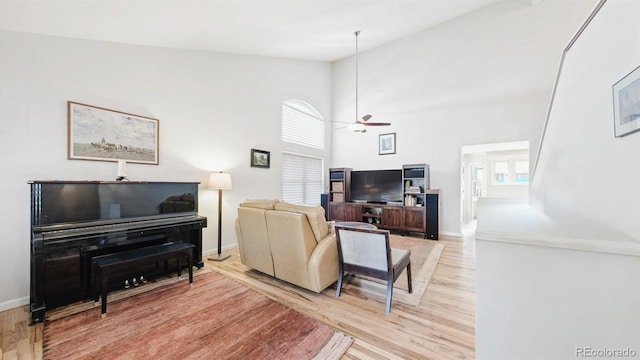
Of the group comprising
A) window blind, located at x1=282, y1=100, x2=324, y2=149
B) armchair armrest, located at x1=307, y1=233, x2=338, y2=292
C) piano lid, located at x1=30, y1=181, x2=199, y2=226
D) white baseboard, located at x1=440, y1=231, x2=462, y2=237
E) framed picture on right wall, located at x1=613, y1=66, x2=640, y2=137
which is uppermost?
window blind, located at x1=282, y1=100, x2=324, y2=149

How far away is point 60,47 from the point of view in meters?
2.50

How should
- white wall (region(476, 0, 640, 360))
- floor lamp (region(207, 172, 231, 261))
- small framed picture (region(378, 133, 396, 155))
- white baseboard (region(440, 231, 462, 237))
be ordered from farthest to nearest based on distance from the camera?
small framed picture (region(378, 133, 396, 155)), white baseboard (region(440, 231, 462, 237)), floor lamp (region(207, 172, 231, 261)), white wall (region(476, 0, 640, 360))

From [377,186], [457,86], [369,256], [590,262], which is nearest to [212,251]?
[369,256]

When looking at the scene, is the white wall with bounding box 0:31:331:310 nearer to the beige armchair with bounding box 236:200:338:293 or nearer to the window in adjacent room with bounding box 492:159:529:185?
the beige armchair with bounding box 236:200:338:293

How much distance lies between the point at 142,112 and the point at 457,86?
19.4ft

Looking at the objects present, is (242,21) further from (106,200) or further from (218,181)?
(106,200)

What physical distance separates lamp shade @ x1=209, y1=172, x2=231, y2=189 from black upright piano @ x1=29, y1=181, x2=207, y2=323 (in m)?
0.59

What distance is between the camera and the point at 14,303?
2227 millimetres

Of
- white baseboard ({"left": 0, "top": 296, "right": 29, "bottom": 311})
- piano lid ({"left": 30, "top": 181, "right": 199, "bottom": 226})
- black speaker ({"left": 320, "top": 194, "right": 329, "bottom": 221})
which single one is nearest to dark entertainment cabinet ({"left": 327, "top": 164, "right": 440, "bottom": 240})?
black speaker ({"left": 320, "top": 194, "right": 329, "bottom": 221})

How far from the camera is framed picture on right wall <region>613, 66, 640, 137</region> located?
102cm

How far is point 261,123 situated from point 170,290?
333cm

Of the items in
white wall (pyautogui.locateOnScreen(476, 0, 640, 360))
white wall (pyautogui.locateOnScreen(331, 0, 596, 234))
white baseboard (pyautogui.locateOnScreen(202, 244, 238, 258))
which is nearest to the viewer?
white wall (pyautogui.locateOnScreen(476, 0, 640, 360))

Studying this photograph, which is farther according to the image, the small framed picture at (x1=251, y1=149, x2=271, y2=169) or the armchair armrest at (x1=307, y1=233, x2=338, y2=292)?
the small framed picture at (x1=251, y1=149, x2=271, y2=169)

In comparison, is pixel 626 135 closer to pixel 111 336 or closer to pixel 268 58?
pixel 111 336
